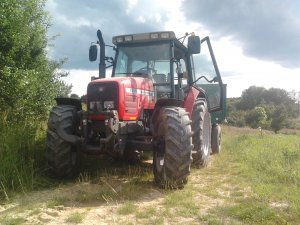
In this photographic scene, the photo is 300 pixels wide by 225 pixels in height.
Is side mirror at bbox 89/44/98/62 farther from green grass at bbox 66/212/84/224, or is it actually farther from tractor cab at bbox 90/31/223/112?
green grass at bbox 66/212/84/224

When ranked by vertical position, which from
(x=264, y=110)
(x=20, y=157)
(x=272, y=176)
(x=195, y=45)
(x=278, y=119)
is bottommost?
(x=272, y=176)

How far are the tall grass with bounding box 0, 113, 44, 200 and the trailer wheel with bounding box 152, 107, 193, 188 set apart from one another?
6.88ft

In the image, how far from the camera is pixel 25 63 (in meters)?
8.56

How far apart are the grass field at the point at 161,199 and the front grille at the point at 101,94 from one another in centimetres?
127

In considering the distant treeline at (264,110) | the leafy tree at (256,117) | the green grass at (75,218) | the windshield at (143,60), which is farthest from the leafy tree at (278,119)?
the green grass at (75,218)

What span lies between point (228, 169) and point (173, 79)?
2168 mm

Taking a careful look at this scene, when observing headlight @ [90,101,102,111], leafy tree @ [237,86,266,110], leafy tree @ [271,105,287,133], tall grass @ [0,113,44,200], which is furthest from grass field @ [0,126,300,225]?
leafy tree @ [237,86,266,110]

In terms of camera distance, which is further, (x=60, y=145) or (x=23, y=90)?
(x=23, y=90)

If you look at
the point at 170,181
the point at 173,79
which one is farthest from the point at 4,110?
the point at 170,181

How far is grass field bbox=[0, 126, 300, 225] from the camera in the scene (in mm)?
4344

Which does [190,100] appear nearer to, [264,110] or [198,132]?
[198,132]

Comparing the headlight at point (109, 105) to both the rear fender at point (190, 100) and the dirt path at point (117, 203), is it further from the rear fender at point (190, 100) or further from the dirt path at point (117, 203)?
the rear fender at point (190, 100)

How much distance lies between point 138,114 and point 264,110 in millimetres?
44022

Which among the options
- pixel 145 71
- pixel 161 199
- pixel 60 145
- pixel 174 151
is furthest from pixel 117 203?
pixel 145 71
